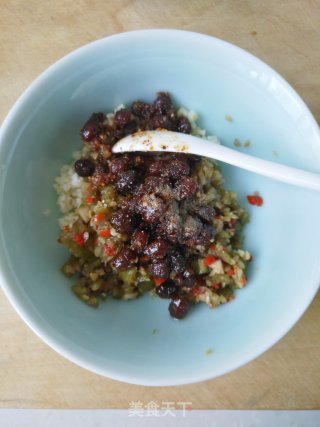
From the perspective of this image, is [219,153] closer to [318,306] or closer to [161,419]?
[318,306]

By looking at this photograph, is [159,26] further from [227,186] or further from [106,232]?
[106,232]

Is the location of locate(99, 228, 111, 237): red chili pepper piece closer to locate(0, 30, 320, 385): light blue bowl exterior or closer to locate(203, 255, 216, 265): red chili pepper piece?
locate(0, 30, 320, 385): light blue bowl exterior

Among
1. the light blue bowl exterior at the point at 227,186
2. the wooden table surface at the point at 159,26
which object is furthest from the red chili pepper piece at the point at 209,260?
the wooden table surface at the point at 159,26

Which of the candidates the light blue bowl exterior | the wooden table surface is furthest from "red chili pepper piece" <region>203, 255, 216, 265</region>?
the wooden table surface

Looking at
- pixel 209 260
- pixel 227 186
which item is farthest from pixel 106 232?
pixel 227 186

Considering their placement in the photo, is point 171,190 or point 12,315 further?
point 12,315

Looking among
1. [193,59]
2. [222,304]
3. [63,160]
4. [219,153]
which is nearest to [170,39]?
[193,59]
